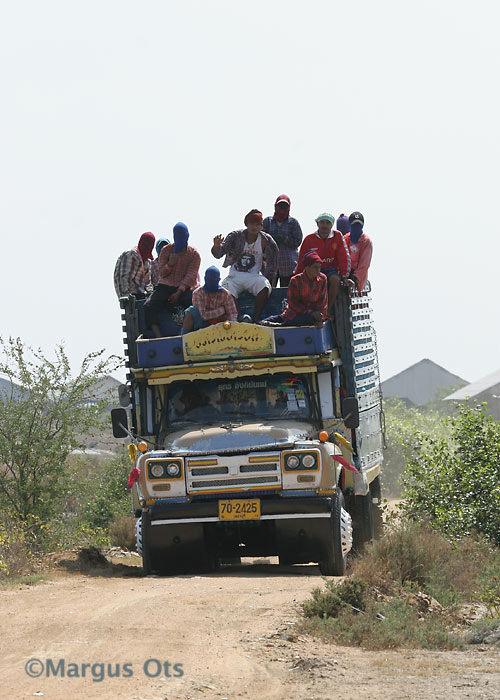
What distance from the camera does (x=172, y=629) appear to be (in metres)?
10.1

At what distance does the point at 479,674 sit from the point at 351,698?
54.4 inches

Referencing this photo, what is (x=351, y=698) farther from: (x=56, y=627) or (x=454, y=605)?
(x=454, y=605)

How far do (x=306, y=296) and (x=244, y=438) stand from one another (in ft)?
6.69

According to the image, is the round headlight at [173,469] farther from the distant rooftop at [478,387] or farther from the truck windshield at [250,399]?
the distant rooftop at [478,387]

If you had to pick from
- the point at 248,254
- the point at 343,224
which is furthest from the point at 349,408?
the point at 343,224

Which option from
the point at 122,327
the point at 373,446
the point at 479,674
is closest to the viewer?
the point at 479,674

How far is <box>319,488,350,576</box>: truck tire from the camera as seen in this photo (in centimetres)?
1395

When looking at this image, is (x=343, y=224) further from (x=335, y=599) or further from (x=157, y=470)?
(x=335, y=599)

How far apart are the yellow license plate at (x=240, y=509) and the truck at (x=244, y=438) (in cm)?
1

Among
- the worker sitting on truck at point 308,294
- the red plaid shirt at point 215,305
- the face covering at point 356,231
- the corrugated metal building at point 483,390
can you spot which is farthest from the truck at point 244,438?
the corrugated metal building at point 483,390

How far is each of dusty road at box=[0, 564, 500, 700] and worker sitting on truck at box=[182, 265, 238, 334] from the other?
3.96m

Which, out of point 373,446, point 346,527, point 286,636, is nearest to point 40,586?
point 346,527

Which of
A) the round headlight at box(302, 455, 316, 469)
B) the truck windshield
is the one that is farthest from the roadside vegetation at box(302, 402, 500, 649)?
the truck windshield

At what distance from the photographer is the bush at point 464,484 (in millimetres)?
18188
